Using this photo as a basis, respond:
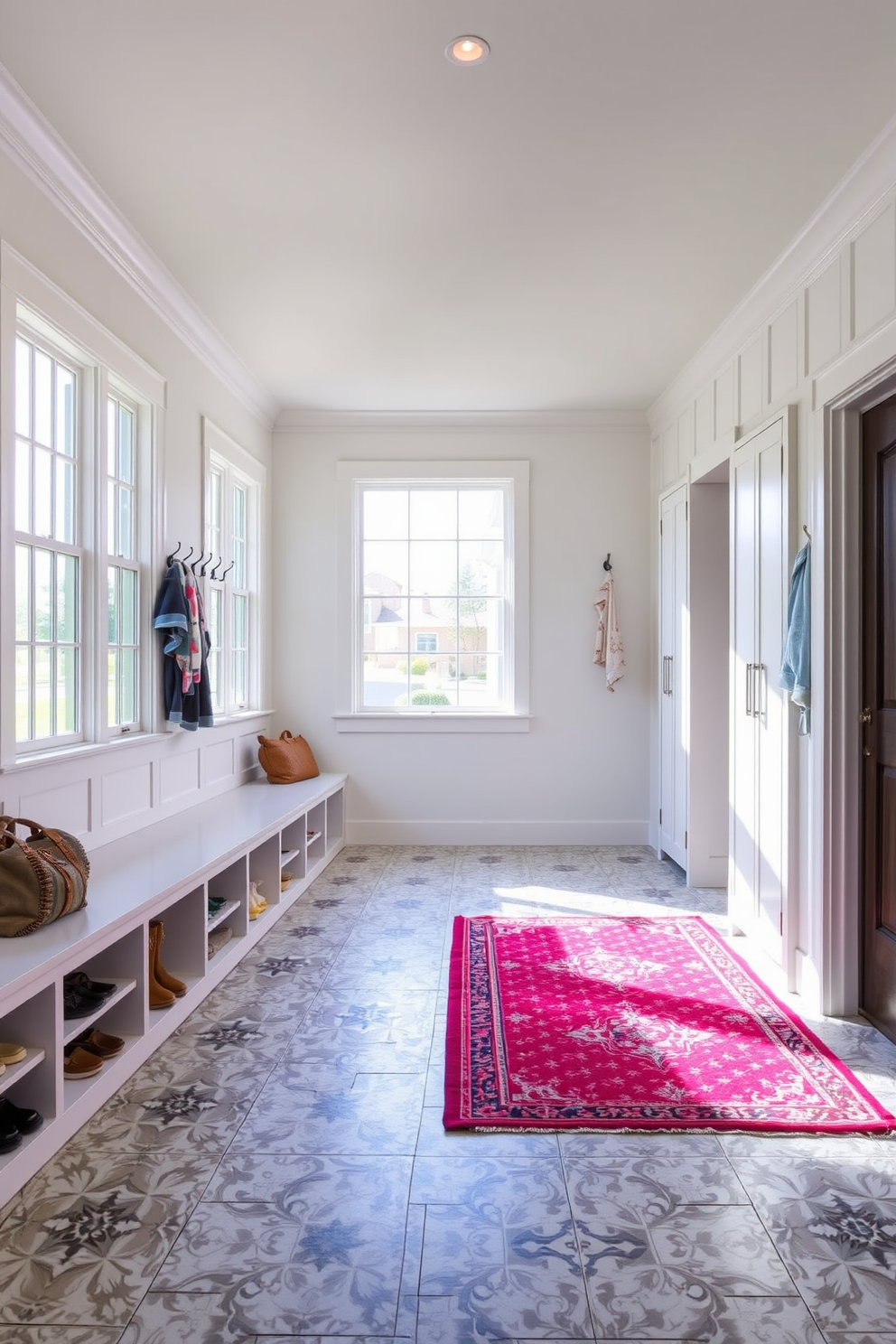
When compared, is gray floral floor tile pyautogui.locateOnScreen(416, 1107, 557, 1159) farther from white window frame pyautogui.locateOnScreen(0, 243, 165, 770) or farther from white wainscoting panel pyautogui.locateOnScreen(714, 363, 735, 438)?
white wainscoting panel pyautogui.locateOnScreen(714, 363, 735, 438)

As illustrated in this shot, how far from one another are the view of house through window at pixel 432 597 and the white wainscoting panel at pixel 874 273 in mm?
3154

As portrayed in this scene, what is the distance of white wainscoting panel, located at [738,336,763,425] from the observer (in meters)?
3.68

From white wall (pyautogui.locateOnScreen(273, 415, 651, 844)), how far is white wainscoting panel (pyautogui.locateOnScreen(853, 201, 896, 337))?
9.40 feet

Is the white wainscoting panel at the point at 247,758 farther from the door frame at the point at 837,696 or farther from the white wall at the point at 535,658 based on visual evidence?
the door frame at the point at 837,696

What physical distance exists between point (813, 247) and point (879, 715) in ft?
5.76

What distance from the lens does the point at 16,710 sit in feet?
9.16

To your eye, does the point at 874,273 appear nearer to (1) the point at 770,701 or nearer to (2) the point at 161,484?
(1) the point at 770,701

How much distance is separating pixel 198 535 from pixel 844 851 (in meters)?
3.33

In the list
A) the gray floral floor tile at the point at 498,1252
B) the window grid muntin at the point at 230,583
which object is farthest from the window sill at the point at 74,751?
the gray floral floor tile at the point at 498,1252

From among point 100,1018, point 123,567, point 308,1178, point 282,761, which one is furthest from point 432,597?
point 308,1178

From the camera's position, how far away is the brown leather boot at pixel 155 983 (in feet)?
9.09

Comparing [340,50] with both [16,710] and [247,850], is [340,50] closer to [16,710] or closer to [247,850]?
[16,710]

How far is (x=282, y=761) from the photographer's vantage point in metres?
5.13

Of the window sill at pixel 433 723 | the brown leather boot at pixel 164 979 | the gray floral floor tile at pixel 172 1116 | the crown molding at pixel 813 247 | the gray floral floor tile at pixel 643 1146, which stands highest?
the crown molding at pixel 813 247
